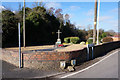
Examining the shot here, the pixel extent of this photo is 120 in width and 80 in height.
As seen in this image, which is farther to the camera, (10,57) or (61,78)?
(10,57)

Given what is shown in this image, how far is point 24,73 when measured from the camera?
551 cm

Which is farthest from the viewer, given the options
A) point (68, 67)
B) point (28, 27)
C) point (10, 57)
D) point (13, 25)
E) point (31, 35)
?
point (31, 35)

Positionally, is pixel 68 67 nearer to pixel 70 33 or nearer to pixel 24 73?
pixel 24 73

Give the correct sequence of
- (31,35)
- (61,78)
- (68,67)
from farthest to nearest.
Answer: (31,35) < (68,67) < (61,78)

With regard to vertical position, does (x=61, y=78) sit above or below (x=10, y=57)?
below

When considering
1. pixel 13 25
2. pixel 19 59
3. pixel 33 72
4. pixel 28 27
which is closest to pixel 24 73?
pixel 33 72

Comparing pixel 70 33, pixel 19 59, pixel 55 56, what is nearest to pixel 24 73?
pixel 19 59

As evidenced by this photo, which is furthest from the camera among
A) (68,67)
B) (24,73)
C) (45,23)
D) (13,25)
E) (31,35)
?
(45,23)

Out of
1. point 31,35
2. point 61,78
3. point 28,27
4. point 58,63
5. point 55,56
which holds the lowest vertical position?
point 61,78

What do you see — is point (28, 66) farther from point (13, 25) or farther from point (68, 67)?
point (13, 25)

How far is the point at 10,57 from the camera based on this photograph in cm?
711

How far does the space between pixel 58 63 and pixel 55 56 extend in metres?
0.43

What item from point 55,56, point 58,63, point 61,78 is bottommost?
point 61,78

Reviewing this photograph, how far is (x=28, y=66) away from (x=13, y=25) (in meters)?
14.0
